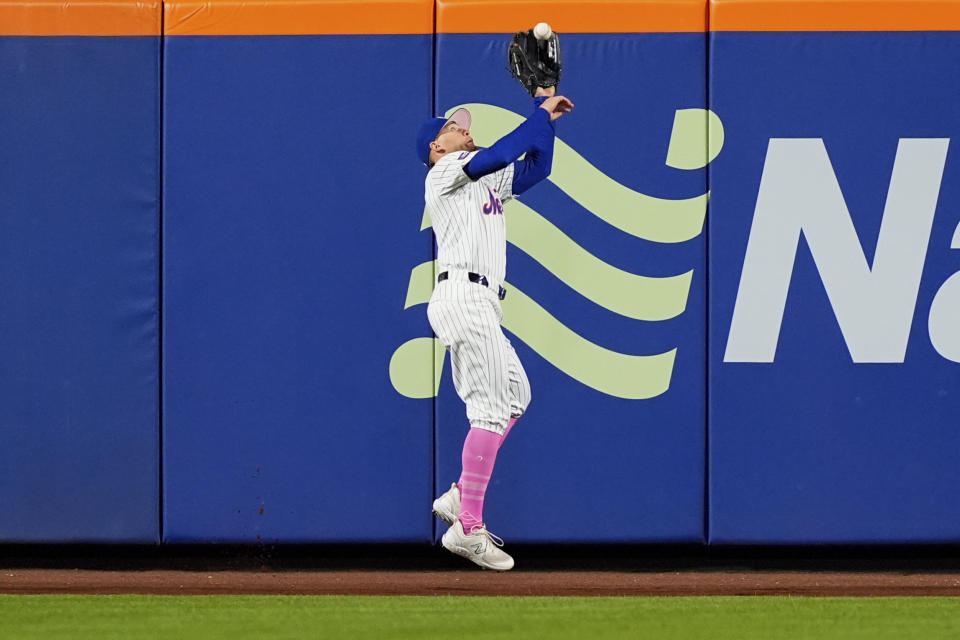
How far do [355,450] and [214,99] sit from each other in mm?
1441

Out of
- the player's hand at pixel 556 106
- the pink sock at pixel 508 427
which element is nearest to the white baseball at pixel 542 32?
the player's hand at pixel 556 106

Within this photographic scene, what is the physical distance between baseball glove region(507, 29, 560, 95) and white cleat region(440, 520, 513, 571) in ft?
5.18

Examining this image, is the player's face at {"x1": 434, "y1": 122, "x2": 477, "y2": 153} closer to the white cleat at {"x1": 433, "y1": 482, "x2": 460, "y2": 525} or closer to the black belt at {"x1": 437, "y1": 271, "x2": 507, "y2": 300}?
the black belt at {"x1": 437, "y1": 271, "x2": 507, "y2": 300}

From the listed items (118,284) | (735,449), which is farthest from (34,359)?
(735,449)

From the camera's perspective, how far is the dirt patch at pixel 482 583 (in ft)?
15.2

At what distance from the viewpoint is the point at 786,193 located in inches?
204

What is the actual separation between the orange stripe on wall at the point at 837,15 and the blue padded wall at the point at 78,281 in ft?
7.27

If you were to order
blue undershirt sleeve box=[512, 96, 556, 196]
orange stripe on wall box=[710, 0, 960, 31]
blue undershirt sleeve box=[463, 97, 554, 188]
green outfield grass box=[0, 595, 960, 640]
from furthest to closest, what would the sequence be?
1. orange stripe on wall box=[710, 0, 960, 31]
2. blue undershirt sleeve box=[512, 96, 556, 196]
3. blue undershirt sleeve box=[463, 97, 554, 188]
4. green outfield grass box=[0, 595, 960, 640]

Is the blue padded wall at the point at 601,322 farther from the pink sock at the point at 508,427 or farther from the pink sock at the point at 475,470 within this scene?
the pink sock at the point at 475,470

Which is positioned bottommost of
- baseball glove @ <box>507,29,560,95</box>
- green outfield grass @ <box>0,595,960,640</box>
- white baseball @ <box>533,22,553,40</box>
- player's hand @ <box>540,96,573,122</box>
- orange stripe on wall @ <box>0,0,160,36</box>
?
green outfield grass @ <box>0,595,960,640</box>

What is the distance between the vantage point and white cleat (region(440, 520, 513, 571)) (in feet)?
15.9

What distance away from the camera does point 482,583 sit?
477 cm

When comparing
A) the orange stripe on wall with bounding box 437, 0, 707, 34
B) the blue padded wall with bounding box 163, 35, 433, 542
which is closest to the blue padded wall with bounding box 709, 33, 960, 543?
the orange stripe on wall with bounding box 437, 0, 707, 34

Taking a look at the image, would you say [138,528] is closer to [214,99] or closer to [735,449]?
[214,99]
